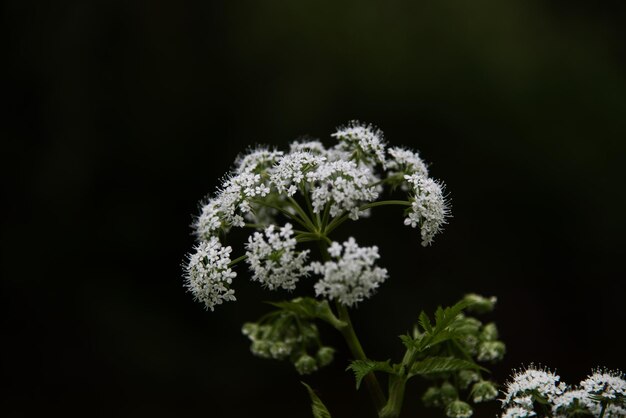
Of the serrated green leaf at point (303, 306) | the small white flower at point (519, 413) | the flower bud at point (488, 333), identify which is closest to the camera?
the small white flower at point (519, 413)

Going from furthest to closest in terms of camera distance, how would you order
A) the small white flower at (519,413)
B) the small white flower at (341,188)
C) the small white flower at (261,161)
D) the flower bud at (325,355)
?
the flower bud at (325,355) → the small white flower at (261,161) → the small white flower at (341,188) → the small white flower at (519,413)

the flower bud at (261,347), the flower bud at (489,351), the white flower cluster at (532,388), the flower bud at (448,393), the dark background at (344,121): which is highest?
the dark background at (344,121)

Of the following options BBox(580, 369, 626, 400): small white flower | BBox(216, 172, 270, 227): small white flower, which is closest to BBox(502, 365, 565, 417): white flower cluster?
BBox(580, 369, 626, 400): small white flower

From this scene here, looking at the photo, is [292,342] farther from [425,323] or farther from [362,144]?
[362,144]

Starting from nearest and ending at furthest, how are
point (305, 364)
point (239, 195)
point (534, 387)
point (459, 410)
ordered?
1. point (534, 387)
2. point (239, 195)
3. point (459, 410)
4. point (305, 364)

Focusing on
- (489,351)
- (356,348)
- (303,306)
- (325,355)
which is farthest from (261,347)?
(489,351)

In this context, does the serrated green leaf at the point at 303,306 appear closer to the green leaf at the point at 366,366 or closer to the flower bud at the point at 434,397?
the green leaf at the point at 366,366

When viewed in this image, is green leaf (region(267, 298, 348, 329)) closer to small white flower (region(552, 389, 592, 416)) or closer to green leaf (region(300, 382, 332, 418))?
green leaf (region(300, 382, 332, 418))

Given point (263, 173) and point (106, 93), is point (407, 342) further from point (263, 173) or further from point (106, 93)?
point (106, 93)

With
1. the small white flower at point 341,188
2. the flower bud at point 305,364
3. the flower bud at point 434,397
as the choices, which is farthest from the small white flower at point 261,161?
the flower bud at point 434,397
